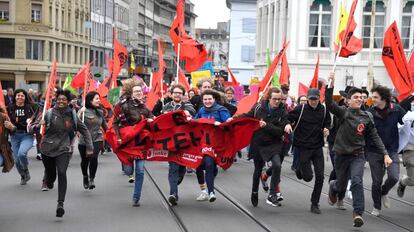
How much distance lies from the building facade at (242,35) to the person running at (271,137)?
69674 mm

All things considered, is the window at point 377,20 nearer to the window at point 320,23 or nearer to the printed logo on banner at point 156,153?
the window at point 320,23

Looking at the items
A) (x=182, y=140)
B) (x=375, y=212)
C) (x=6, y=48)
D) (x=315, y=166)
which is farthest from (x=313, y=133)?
(x=6, y=48)

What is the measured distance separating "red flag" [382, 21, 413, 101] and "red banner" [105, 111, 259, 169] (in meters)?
2.71

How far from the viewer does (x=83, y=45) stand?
7544cm

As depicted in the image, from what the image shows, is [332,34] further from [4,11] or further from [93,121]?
[93,121]

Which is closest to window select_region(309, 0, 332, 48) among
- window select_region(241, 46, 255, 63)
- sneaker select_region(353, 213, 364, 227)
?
sneaker select_region(353, 213, 364, 227)

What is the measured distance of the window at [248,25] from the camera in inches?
3169

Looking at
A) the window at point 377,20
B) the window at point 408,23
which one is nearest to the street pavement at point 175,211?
the window at point 377,20

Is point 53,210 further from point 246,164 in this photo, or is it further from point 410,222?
point 246,164

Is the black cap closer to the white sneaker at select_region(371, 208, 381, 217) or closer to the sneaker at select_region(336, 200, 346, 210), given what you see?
the sneaker at select_region(336, 200, 346, 210)

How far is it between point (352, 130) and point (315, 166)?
103 cm

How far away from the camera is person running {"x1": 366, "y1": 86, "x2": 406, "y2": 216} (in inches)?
397

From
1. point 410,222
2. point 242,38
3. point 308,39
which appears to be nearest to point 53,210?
point 410,222

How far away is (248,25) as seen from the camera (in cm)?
8112
